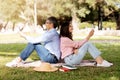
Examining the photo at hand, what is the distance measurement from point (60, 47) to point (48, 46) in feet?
1.12

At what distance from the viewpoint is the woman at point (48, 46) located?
991cm

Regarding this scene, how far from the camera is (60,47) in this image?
10078 mm

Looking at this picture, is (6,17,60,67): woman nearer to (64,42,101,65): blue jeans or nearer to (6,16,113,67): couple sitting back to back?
(6,16,113,67): couple sitting back to back

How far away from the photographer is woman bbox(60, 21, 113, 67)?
9.84 metres

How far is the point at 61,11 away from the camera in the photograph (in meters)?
52.4

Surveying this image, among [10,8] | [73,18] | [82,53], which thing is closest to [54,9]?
[73,18]

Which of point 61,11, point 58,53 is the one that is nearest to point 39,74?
point 58,53

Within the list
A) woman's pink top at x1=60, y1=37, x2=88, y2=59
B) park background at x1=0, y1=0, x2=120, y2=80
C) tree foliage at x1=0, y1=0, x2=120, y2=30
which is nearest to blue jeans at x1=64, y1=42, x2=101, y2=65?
woman's pink top at x1=60, y1=37, x2=88, y2=59

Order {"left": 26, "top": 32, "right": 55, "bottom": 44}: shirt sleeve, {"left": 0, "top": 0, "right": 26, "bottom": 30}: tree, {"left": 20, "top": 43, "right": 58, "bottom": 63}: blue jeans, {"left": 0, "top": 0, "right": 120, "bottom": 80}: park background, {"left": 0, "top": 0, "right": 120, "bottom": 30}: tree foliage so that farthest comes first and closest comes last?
{"left": 0, "top": 0, "right": 26, "bottom": 30}: tree → {"left": 0, "top": 0, "right": 120, "bottom": 30}: tree foliage → {"left": 0, "top": 0, "right": 120, "bottom": 80}: park background → {"left": 20, "top": 43, "right": 58, "bottom": 63}: blue jeans → {"left": 26, "top": 32, "right": 55, "bottom": 44}: shirt sleeve

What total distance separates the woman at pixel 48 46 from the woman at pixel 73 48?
0.19 meters

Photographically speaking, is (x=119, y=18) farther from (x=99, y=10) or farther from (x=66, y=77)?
(x=66, y=77)

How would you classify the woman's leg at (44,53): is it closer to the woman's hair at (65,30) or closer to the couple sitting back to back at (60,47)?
the couple sitting back to back at (60,47)

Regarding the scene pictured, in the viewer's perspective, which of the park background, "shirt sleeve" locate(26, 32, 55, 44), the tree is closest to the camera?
"shirt sleeve" locate(26, 32, 55, 44)

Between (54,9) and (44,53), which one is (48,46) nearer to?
(44,53)
